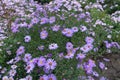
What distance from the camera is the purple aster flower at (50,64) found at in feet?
10.8

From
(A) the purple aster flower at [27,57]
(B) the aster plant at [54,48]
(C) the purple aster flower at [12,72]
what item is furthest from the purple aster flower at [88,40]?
(C) the purple aster flower at [12,72]

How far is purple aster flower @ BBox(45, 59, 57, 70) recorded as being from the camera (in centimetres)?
330

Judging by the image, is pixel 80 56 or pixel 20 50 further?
pixel 20 50

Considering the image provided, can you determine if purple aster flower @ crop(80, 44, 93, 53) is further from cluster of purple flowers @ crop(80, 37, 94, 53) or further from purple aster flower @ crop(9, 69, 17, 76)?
purple aster flower @ crop(9, 69, 17, 76)

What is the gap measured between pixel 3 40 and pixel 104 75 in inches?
52.3

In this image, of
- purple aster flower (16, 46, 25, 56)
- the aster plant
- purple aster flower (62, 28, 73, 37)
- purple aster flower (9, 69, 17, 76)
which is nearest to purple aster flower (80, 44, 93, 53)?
the aster plant

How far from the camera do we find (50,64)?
334cm

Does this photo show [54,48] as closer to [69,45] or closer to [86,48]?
[69,45]

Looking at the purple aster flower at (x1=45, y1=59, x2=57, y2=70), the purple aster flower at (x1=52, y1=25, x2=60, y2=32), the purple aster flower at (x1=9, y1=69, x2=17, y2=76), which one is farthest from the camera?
the purple aster flower at (x1=52, y1=25, x2=60, y2=32)

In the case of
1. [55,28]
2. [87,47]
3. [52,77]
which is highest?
[55,28]

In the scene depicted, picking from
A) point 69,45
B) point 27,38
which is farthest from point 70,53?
point 27,38

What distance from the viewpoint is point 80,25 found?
3941mm

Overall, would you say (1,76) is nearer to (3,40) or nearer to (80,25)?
(3,40)

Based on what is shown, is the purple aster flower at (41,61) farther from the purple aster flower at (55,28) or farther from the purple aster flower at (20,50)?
the purple aster flower at (55,28)
